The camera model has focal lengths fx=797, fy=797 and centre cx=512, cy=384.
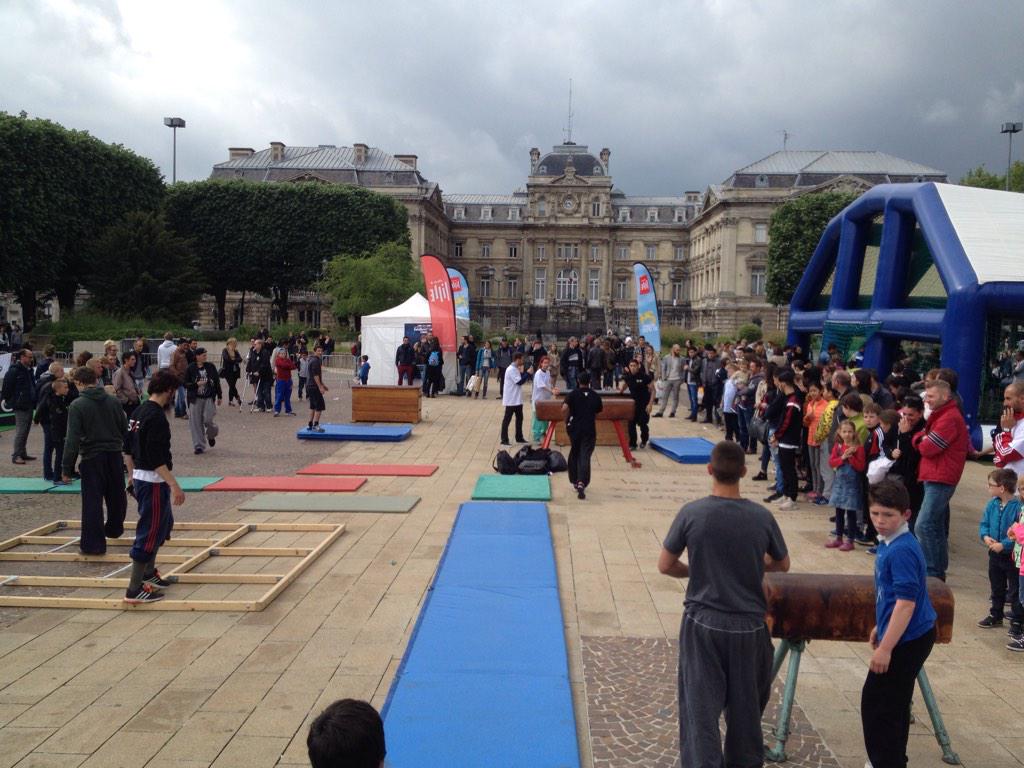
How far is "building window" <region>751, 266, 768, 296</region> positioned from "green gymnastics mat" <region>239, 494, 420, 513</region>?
2509 inches

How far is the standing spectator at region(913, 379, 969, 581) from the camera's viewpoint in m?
6.78

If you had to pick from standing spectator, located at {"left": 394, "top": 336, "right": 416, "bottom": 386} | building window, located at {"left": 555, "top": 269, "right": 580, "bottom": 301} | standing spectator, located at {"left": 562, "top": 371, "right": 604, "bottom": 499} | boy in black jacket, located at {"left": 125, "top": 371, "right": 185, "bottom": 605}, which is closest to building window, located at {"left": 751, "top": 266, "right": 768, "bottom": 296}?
building window, located at {"left": 555, "top": 269, "right": 580, "bottom": 301}

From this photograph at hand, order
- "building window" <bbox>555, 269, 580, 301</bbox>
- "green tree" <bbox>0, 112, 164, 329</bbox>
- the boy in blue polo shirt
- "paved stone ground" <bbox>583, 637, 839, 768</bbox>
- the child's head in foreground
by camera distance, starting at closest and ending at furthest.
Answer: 1. the child's head in foreground
2. the boy in blue polo shirt
3. "paved stone ground" <bbox>583, 637, 839, 768</bbox>
4. "green tree" <bbox>0, 112, 164, 329</bbox>
5. "building window" <bbox>555, 269, 580, 301</bbox>

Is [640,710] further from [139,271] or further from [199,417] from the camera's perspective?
[139,271]

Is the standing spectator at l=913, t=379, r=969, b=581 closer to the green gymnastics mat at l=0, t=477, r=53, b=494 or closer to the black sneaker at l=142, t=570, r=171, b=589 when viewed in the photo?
the black sneaker at l=142, t=570, r=171, b=589

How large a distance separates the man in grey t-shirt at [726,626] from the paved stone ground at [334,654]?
915 mm

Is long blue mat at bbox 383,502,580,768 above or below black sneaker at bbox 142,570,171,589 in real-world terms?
below

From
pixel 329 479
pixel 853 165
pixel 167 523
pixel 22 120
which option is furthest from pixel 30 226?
pixel 853 165

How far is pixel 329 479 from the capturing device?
452 inches

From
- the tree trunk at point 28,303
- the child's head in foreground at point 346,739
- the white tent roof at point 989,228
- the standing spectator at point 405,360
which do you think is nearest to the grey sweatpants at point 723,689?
the child's head in foreground at point 346,739

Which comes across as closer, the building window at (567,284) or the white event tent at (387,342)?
the white event tent at (387,342)

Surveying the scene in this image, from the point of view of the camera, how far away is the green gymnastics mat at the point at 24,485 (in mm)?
10531

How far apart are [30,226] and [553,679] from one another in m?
39.0

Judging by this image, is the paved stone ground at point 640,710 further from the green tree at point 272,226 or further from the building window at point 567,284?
the building window at point 567,284
